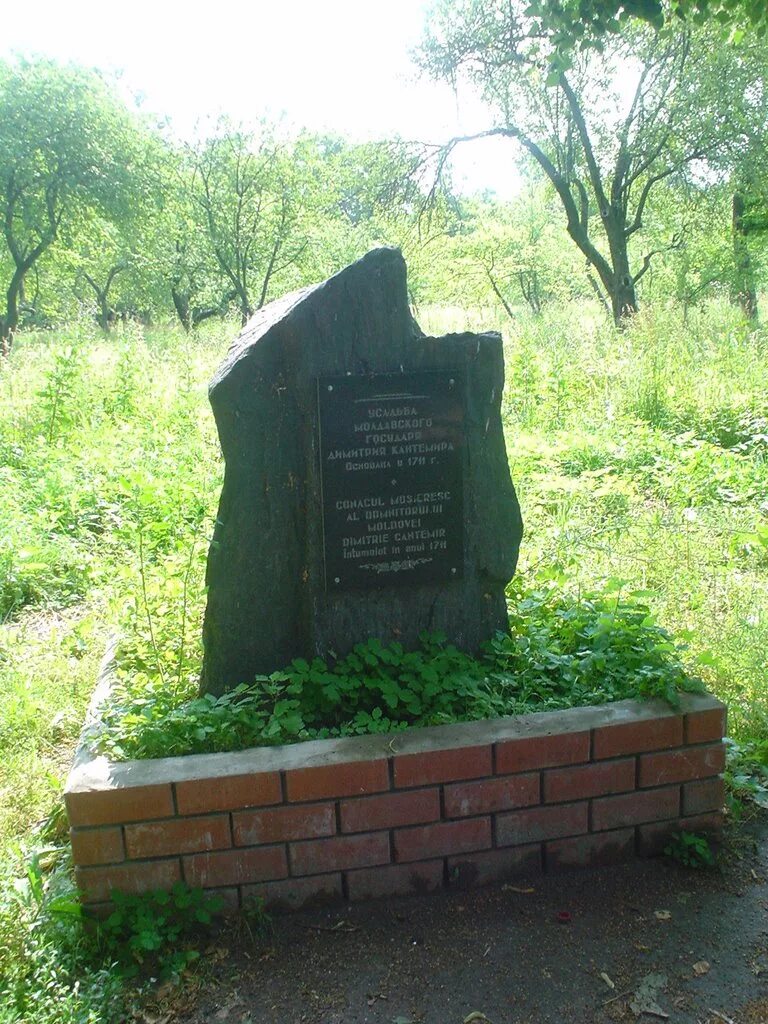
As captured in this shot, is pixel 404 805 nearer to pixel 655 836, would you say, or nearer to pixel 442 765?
pixel 442 765

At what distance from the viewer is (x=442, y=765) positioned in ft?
8.04

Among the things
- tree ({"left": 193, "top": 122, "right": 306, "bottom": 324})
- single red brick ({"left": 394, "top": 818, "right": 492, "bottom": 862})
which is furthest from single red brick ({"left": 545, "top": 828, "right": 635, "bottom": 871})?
tree ({"left": 193, "top": 122, "right": 306, "bottom": 324})

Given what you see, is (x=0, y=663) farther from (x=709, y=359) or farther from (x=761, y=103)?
(x=761, y=103)

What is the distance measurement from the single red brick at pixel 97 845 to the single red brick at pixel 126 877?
0.03m

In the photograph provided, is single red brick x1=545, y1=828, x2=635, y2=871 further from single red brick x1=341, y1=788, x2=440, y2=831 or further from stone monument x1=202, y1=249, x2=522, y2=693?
stone monument x1=202, y1=249, x2=522, y2=693

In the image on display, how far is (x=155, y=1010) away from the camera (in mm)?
2125

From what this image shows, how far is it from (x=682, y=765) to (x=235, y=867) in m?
1.39

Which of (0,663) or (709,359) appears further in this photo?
(709,359)

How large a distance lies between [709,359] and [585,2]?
623cm

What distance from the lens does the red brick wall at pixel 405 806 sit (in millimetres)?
2350

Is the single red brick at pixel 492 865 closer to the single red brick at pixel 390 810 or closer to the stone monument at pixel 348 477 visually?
the single red brick at pixel 390 810

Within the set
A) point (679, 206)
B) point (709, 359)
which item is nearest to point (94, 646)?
point (709, 359)

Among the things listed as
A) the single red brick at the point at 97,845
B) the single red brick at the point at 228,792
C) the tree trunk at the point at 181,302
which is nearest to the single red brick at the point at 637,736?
the single red brick at the point at 228,792

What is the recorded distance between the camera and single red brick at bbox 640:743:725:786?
262cm
